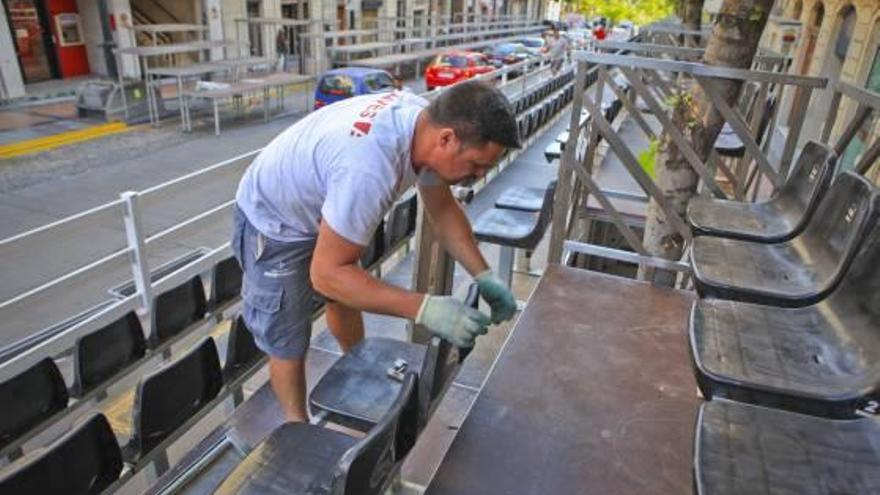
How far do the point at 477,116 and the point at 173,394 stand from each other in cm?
165

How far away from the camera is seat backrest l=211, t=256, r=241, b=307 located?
3979mm

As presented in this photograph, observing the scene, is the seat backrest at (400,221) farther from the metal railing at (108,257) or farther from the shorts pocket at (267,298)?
the shorts pocket at (267,298)

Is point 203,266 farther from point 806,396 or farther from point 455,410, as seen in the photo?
point 806,396

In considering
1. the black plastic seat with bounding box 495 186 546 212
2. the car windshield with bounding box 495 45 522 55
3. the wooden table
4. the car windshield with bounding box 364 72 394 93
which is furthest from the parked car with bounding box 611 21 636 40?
the wooden table

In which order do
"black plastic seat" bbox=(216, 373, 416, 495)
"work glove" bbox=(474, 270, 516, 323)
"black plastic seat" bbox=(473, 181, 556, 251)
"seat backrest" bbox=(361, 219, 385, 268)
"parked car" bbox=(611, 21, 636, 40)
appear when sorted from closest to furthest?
1. "black plastic seat" bbox=(216, 373, 416, 495)
2. "work glove" bbox=(474, 270, 516, 323)
3. "black plastic seat" bbox=(473, 181, 556, 251)
4. "seat backrest" bbox=(361, 219, 385, 268)
5. "parked car" bbox=(611, 21, 636, 40)

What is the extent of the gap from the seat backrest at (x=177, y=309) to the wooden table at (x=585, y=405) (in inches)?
77.0

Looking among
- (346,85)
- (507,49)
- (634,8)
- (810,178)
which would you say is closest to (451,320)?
(810,178)

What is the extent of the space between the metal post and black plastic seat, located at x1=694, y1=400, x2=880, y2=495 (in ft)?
11.2

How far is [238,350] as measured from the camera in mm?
3021

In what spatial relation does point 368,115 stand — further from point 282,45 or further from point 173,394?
point 282,45

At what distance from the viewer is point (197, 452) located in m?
2.59

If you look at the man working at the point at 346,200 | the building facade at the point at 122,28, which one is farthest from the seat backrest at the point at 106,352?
the building facade at the point at 122,28

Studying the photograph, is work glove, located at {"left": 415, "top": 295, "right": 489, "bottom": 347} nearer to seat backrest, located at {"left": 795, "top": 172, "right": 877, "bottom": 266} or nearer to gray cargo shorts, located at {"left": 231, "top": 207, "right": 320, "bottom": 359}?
gray cargo shorts, located at {"left": 231, "top": 207, "right": 320, "bottom": 359}

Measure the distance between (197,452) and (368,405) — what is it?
789 mm
